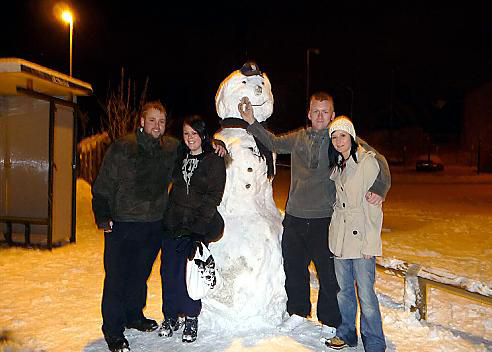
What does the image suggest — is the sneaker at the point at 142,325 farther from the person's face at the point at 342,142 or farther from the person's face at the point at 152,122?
the person's face at the point at 342,142

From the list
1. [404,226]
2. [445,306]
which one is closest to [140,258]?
[445,306]

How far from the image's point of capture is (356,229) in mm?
3396

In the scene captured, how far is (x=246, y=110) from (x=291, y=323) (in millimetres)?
1884

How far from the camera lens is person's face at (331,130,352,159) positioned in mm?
3457

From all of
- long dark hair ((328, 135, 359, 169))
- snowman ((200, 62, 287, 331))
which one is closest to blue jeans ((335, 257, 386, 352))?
snowman ((200, 62, 287, 331))

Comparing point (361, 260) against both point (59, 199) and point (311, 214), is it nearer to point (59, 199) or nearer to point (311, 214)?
point (311, 214)

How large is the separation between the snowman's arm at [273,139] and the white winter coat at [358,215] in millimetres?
623

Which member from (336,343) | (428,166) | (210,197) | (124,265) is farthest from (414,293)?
(428,166)

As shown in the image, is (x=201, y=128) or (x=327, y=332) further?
(x=327, y=332)

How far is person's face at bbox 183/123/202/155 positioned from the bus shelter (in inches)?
167

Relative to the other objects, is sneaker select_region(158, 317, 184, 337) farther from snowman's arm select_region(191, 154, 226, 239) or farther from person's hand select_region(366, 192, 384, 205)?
person's hand select_region(366, 192, 384, 205)

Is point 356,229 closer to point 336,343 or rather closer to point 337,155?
point 337,155

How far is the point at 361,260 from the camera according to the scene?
3.42 metres

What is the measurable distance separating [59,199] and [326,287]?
541cm
